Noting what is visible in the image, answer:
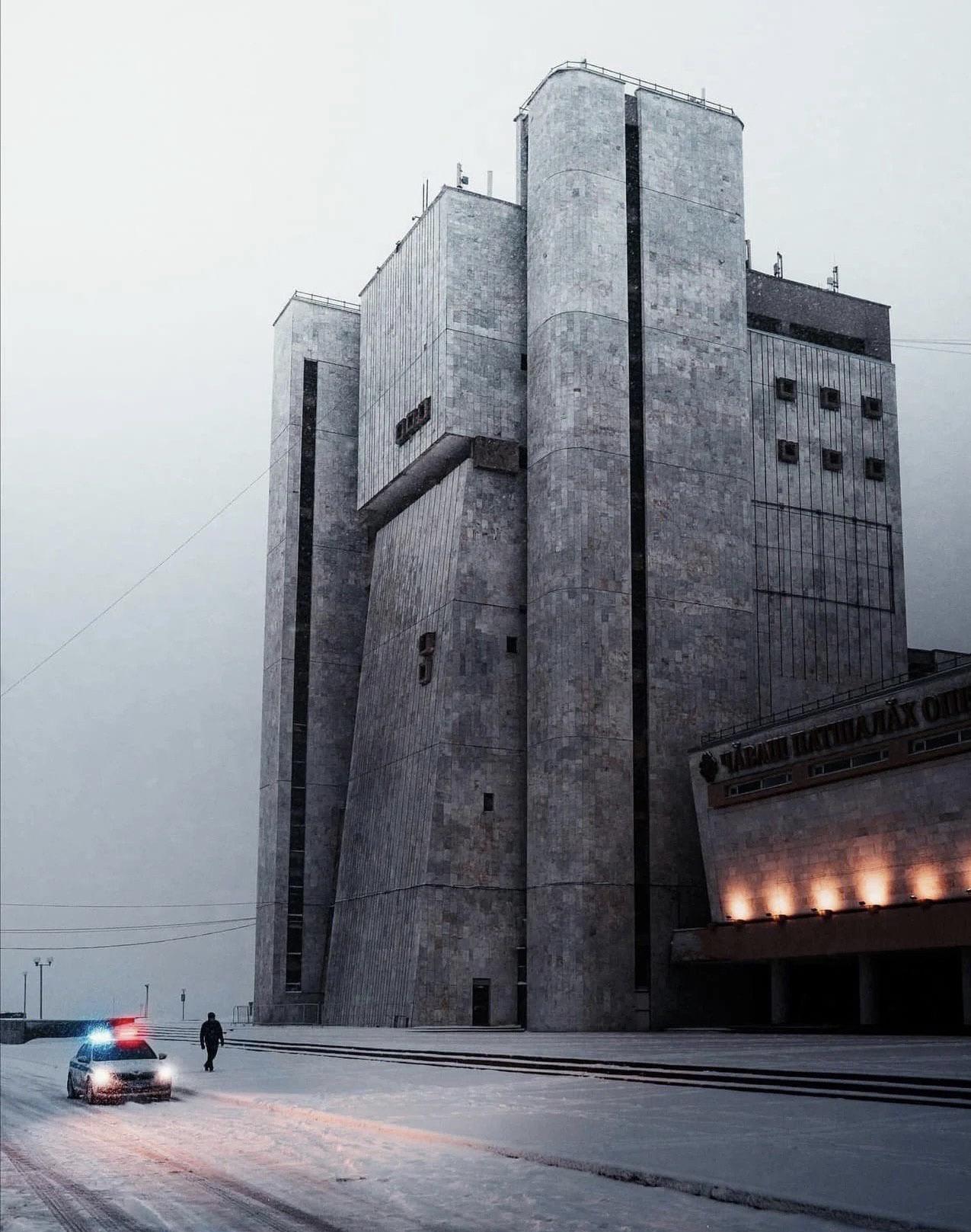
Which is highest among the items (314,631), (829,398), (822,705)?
(829,398)

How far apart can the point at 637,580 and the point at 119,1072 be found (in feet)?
120

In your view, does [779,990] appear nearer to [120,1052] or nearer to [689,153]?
[120,1052]

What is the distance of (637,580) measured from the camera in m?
60.2

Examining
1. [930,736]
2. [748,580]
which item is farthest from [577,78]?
[930,736]

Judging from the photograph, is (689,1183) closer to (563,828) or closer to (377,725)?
(563,828)

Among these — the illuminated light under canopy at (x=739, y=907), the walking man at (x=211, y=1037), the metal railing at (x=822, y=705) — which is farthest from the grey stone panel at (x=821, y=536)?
the walking man at (x=211, y=1037)

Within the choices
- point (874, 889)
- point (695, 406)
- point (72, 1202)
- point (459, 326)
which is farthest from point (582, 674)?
point (72, 1202)

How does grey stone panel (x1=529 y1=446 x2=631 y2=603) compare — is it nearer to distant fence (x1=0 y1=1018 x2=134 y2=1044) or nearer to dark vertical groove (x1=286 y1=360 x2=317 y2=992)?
dark vertical groove (x1=286 y1=360 x2=317 y2=992)

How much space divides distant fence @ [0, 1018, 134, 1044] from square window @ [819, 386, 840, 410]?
47.4 metres

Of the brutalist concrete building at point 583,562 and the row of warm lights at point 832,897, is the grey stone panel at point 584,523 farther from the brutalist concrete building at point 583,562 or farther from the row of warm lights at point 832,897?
the row of warm lights at point 832,897

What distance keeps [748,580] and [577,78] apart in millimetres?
23002

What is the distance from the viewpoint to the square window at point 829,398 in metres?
68.1

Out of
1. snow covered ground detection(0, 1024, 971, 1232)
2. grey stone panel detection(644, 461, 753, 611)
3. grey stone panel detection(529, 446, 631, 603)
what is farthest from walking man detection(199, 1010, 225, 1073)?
grey stone panel detection(644, 461, 753, 611)

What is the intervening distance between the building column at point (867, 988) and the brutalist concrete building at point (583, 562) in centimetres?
830
